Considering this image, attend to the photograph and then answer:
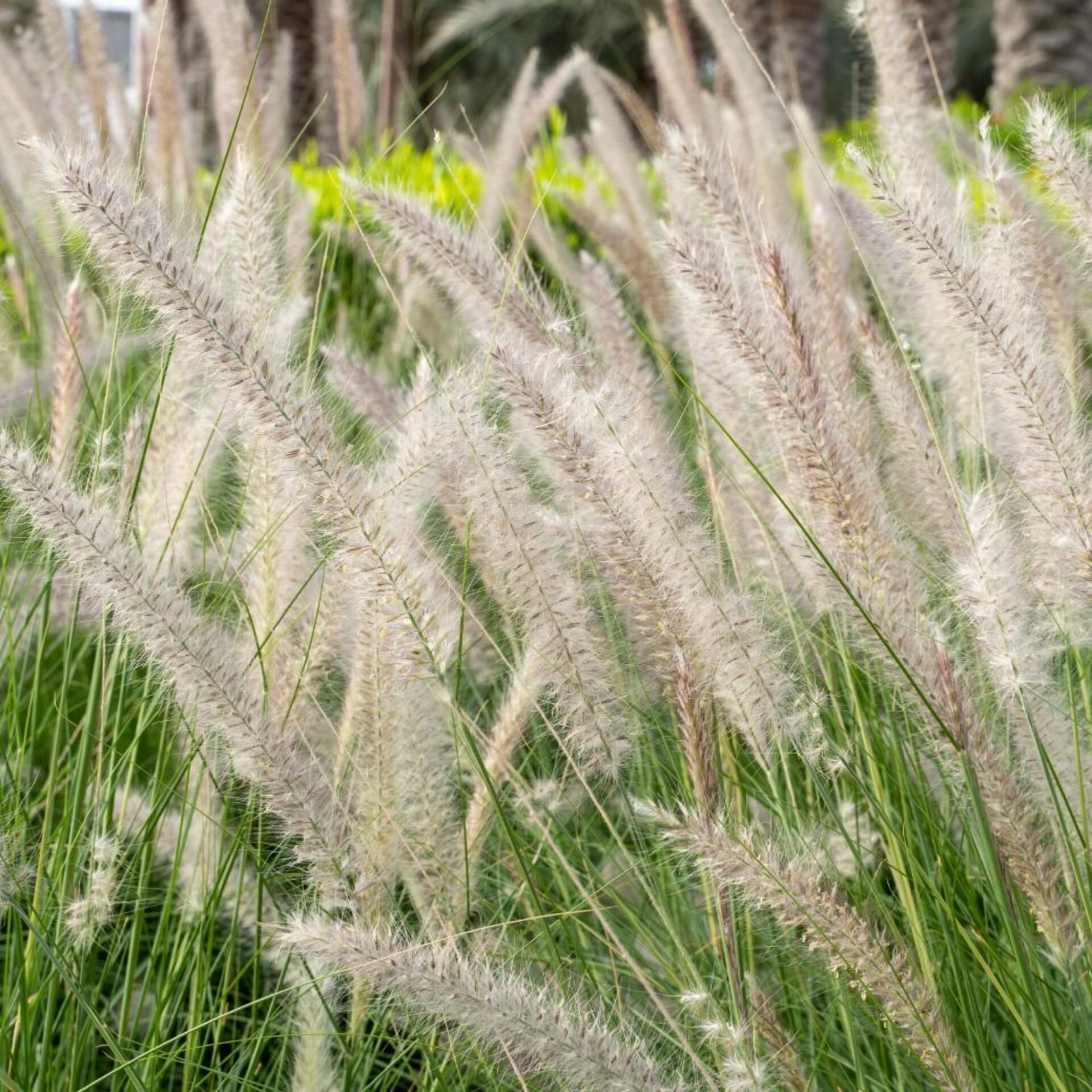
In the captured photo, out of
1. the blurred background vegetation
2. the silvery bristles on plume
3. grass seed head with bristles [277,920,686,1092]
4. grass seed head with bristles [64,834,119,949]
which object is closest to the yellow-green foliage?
the blurred background vegetation

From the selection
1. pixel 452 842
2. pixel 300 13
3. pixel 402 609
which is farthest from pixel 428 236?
pixel 300 13

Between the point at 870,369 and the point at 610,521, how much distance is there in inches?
23.3

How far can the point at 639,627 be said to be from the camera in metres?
1.34

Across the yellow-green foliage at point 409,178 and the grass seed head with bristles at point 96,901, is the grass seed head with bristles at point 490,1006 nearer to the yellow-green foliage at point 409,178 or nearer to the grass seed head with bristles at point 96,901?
the grass seed head with bristles at point 96,901

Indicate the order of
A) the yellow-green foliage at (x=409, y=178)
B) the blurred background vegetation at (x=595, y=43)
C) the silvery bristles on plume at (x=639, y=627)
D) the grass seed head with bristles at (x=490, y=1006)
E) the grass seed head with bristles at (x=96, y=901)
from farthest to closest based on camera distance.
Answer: the blurred background vegetation at (x=595, y=43), the yellow-green foliage at (x=409, y=178), the grass seed head with bristles at (x=96, y=901), the silvery bristles on plume at (x=639, y=627), the grass seed head with bristles at (x=490, y=1006)

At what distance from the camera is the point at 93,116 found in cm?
285

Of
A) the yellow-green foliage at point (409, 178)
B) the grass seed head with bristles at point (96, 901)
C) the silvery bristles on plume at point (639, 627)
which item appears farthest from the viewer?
the yellow-green foliage at point (409, 178)

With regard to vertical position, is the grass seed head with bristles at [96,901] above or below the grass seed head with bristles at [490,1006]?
below

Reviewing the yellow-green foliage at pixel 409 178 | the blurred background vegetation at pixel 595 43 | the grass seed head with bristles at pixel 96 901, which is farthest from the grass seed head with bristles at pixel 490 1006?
the yellow-green foliage at pixel 409 178

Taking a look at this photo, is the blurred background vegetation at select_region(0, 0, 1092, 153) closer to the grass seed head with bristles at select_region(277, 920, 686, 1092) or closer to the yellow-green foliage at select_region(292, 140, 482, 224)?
the yellow-green foliage at select_region(292, 140, 482, 224)

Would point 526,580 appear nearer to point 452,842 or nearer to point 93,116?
point 452,842

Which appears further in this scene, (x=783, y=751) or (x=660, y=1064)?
(x=783, y=751)

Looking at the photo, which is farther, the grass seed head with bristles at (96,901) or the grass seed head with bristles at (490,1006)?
the grass seed head with bristles at (96,901)

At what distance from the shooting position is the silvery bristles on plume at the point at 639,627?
1.13 metres
